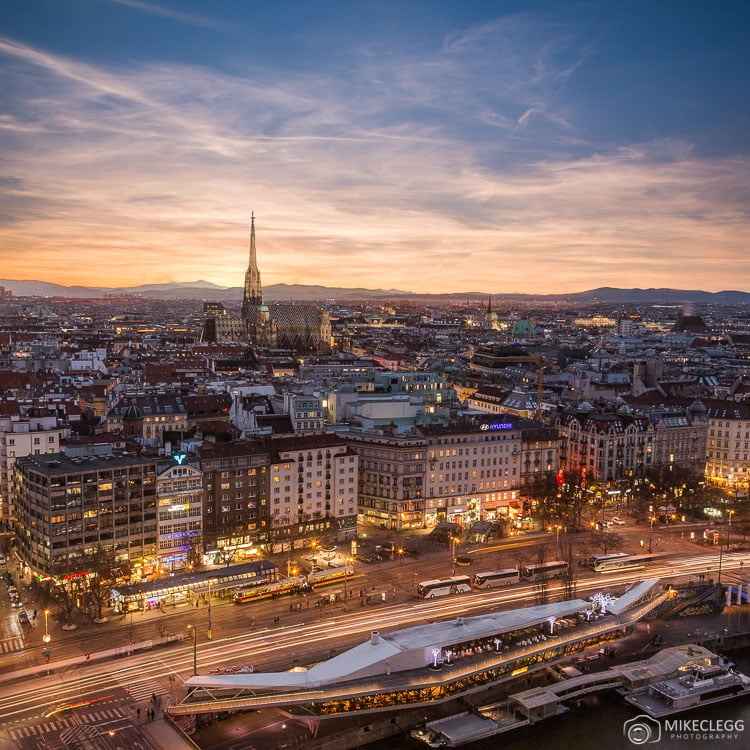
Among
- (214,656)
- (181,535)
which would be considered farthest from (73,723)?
(181,535)

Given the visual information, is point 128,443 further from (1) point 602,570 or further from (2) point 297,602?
(1) point 602,570

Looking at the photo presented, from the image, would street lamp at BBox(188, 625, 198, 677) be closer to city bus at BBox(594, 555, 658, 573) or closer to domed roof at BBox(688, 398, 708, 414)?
city bus at BBox(594, 555, 658, 573)

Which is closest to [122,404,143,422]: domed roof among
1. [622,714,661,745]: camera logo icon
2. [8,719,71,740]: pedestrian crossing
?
[8,719,71,740]: pedestrian crossing

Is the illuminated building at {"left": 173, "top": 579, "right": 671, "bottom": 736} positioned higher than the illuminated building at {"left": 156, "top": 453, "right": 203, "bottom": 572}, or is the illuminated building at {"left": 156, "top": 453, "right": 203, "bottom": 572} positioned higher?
the illuminated building at {"left": 156, "top": 453, "right": 203, "bottom": 572}

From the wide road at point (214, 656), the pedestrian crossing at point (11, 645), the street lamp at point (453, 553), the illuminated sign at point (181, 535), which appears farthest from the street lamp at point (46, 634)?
the street lamp at point (453, 553)

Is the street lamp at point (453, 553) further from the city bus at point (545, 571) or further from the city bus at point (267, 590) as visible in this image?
the city bus at point (267, 590)

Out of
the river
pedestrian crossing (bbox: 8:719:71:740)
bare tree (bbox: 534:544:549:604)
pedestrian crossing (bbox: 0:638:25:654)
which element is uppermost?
bare tree (bbox: 534:544:549:604)

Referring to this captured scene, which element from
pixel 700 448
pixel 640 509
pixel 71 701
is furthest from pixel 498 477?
pixel 71 701
